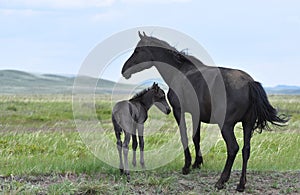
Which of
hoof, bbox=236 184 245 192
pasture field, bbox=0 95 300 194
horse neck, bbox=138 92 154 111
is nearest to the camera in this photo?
pasture field, bbox=0 95 300 194

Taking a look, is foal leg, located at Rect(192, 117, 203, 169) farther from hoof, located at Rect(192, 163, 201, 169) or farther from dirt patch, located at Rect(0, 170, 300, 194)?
dirt patch, located at Rect(0, 170, 300, 194)

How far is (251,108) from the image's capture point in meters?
7.25

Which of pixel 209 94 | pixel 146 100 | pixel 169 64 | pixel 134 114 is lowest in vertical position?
pixel 134 114

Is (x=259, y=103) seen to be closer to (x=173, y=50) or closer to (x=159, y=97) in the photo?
(x=173, y=50)

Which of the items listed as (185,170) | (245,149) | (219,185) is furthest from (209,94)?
(185,170)

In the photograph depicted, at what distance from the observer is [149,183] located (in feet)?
24.2

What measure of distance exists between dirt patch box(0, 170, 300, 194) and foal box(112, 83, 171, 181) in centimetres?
42

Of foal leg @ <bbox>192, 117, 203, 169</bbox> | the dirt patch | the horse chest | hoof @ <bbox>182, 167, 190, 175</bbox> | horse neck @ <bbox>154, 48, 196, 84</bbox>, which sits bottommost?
the dirt patch

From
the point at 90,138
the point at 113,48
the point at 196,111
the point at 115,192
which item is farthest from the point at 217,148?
the point at 115,192

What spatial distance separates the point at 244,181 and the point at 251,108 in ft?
3.79

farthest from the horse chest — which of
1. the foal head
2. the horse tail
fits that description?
the horse tail

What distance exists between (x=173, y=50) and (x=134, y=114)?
4.69ft

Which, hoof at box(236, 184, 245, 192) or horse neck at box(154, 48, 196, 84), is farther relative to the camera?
horse neck at box(154, 48, 196, 84)

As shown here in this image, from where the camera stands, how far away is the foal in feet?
25.8
